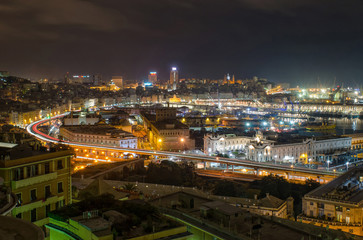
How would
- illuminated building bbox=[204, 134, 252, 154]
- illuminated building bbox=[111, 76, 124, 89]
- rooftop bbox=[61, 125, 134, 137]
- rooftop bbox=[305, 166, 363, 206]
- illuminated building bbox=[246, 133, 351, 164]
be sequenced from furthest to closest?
1. illuminated building bbox=[111, 76, 124, 89]
2. illuminated building bbox=[204, 134, 252, 154]
3. rooftop bbox=[61, 125, 134, 137]
4. illuminated building bbox=[246, 133, 351, 164]
5. rooftop bbox=[305, 166, 363, 206]

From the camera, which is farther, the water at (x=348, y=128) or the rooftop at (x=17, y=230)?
the water at (x=348, y=128)

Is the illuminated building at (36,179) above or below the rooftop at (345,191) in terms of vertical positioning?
above

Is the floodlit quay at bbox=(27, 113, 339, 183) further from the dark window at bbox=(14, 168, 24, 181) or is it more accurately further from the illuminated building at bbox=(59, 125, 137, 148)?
the dark window at bbox=(14, 168, 24, 181)

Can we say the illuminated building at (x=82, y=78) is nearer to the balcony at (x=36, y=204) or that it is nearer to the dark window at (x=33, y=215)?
the balcony at (x=36, y=204)

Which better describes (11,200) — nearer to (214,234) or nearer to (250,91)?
(214,234)

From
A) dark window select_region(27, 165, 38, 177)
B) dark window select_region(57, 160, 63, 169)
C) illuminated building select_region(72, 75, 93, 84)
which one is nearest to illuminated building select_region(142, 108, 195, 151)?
dark window select_region(57, 160, 63, 169)

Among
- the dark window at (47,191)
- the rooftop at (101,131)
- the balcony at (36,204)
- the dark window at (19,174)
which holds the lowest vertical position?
the rooftop at (101,131)

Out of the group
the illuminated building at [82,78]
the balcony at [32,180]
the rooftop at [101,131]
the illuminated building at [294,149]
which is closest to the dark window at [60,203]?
the balcony at [32,180]

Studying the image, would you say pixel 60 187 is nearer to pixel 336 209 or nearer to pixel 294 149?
pixel 336 209
